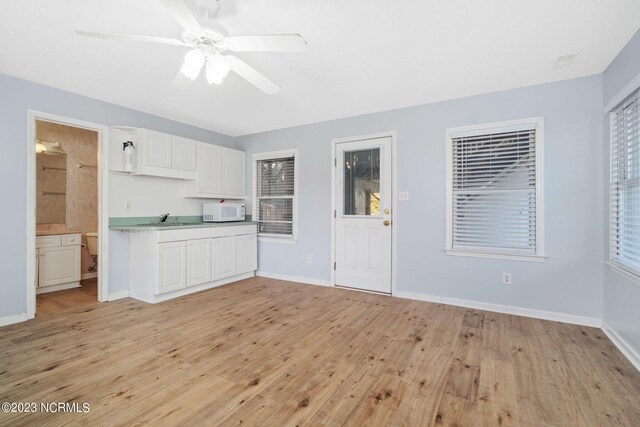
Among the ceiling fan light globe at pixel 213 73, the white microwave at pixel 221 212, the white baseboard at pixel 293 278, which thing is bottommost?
the white baseboard at pixel 293 278

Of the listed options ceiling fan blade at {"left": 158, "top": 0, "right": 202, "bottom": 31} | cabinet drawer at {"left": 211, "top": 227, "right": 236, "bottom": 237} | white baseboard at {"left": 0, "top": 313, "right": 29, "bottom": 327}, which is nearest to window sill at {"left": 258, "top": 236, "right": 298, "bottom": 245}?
cabinet drawer at {"left": 211, "top": 227, "right": 236, "bottom": 237}

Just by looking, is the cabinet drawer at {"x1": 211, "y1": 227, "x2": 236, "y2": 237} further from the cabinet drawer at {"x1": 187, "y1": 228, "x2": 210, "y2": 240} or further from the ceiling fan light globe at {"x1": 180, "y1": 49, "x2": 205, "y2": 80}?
the ceiling fan light globe at {"x1": 180, "y1": 49, "x2": 205, "y2": 80}

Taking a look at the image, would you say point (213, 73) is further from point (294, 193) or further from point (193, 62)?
point (294, 193)

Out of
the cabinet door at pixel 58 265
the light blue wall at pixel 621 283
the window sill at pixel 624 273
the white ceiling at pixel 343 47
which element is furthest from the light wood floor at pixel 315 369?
the white ceiling at pixel 343 47

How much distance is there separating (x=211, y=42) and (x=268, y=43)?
416 mm

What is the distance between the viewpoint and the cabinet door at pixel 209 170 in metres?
4.39

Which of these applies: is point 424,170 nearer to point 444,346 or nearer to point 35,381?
point 444,346

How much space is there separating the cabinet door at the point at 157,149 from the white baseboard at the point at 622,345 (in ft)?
16.1

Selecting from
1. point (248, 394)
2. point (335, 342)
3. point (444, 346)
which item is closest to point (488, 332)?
point (444, 346)

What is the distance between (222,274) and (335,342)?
233 centimetres

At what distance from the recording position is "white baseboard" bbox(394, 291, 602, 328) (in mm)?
2884

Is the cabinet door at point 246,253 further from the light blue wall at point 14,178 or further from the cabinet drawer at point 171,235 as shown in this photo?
the light blue wall at point 14,178

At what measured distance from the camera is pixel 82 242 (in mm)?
4613

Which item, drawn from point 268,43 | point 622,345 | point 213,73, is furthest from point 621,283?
point 213,73
